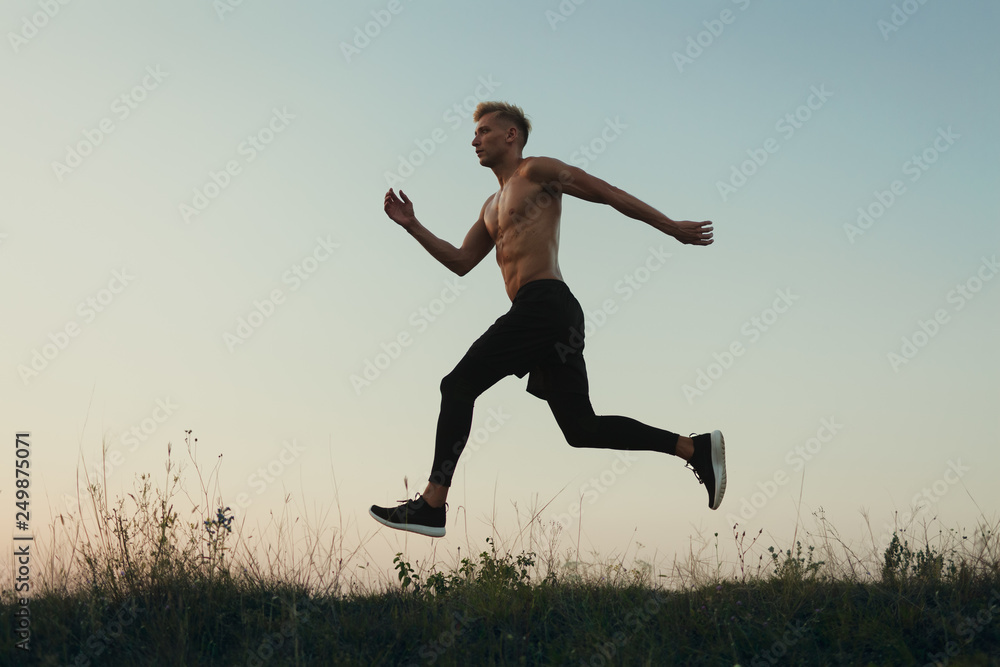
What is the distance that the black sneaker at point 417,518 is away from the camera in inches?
207

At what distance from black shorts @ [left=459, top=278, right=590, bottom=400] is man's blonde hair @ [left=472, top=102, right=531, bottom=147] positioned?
1.24 m

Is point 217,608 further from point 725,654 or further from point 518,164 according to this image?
point 518,164

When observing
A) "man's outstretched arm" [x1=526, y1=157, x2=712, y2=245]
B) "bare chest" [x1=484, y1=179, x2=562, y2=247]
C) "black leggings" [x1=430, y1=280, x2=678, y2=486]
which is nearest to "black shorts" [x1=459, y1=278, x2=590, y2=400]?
"black leggings" [x1=430, y1=280, x2=678, y2=486]

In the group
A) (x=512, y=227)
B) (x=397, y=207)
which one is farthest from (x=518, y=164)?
(x=397, y=207)

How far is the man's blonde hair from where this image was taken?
19.7ft

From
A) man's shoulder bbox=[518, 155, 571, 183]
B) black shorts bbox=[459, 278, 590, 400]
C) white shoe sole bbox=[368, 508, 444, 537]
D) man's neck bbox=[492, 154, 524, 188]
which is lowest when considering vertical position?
white shoe sole bbox=[368, 508, 444, 537]

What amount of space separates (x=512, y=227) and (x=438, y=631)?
259cm

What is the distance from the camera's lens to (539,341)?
5.45m

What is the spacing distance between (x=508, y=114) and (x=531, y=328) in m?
1.64

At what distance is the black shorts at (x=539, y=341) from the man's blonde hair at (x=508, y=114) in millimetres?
1241
